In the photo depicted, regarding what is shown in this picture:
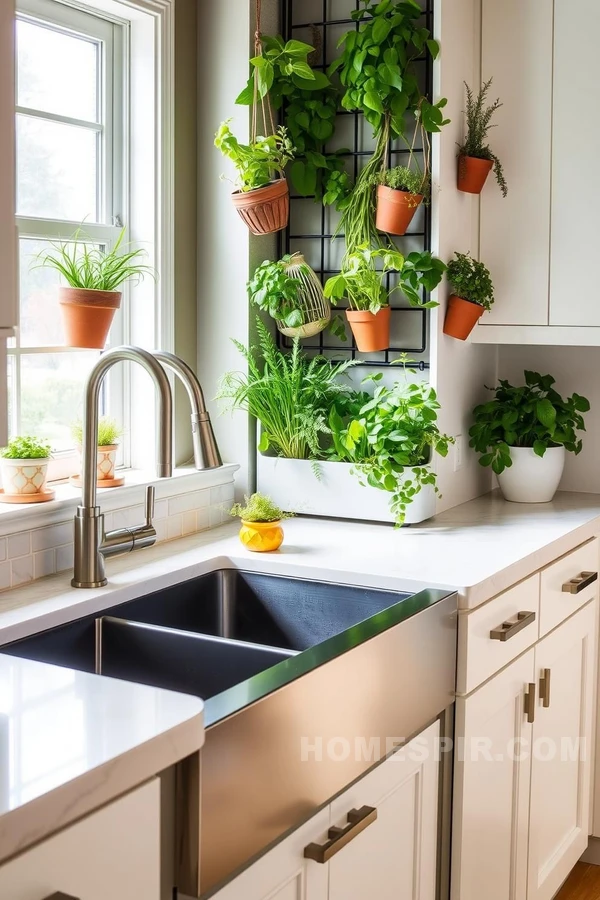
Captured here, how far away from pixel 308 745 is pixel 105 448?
3.20ft

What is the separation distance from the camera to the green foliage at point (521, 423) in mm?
2756

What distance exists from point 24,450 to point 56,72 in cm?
84

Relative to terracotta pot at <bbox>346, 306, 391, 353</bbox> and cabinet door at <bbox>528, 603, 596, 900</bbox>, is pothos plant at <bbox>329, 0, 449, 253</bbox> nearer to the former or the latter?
terracotta pot at <bbox>346, 306, 391, 353</bbox>

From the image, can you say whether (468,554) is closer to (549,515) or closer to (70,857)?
(549,515)

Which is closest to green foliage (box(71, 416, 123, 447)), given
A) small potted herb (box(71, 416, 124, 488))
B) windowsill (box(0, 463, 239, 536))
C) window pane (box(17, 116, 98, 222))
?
small potted herb (box(71, 416, 124, 488))

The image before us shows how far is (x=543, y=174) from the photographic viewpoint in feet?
8.64

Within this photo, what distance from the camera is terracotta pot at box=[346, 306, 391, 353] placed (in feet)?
8.14

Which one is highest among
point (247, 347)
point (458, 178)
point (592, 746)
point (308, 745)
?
point (458, 178)

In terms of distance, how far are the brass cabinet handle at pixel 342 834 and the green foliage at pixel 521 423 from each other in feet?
4.31

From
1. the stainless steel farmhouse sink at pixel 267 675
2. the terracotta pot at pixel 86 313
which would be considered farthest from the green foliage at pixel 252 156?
the stainless steel farmhouse sink at pixel 267 675

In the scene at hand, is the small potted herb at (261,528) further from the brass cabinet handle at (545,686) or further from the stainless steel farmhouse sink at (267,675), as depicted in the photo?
the brass cabinet handle at (545,686)

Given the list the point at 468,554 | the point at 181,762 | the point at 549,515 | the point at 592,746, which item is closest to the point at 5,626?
the point at 181,762

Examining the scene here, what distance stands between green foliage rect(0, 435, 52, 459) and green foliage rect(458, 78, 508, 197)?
1298mm

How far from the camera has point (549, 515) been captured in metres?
2.63
